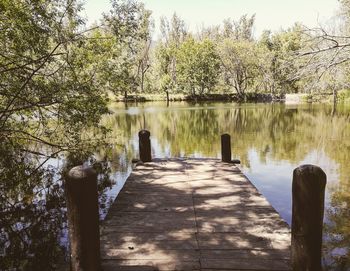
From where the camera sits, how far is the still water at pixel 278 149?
353 inches

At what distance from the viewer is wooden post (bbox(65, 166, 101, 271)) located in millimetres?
3719

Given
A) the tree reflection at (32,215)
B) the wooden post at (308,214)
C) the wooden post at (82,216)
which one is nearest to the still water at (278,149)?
the wooden post at (308,214)

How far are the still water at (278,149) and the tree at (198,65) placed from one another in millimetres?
29206

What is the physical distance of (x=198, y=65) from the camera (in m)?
63.4

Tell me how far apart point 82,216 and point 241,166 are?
11.8 metres

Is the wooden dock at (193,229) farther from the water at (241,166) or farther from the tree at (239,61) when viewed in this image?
the tree at (239,61)

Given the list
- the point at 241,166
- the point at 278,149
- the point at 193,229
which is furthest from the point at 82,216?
the point at 278,149

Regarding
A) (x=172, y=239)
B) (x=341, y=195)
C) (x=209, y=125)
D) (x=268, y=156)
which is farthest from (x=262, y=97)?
(x=172, y=239)

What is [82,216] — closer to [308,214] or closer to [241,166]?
[308,214]

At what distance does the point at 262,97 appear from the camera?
67125mm

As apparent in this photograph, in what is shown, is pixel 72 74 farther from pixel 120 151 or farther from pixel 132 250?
pixel 120 151

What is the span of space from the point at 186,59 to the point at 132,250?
203ft

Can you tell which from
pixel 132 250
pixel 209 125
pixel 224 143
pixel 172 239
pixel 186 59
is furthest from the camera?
pixel 186 59

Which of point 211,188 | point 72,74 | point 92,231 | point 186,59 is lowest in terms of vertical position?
point 211,188
